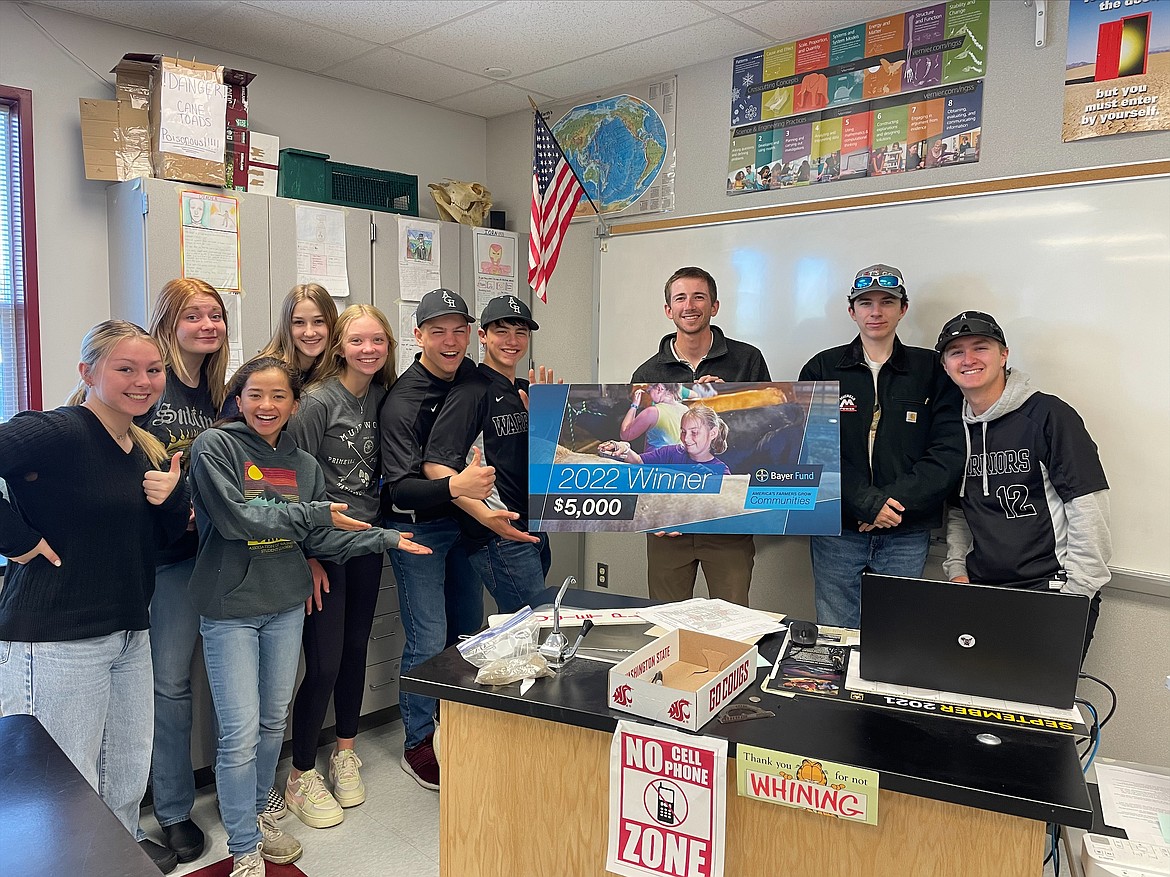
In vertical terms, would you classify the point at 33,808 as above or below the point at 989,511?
below

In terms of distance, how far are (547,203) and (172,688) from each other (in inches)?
90.9

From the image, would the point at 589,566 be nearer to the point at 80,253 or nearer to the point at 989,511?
the point at 989,511

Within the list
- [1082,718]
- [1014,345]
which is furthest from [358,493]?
[1014,345]

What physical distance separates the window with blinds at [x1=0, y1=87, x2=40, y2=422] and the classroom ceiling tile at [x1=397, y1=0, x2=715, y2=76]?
1.51 meters

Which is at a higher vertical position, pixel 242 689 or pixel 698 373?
pixel 698 373

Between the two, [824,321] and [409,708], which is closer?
[409,708]

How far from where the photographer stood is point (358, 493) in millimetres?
2791

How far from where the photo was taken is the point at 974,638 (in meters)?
1.67

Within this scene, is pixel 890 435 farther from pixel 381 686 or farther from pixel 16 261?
pixel 16 261

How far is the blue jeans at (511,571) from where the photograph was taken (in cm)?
297

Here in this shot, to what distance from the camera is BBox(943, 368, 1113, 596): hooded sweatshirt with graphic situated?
8.20 feet

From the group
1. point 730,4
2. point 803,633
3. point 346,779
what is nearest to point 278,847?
point 346,779

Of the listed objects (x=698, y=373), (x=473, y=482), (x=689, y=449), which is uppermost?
(x=698, y=373)

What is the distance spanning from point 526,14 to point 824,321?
1.67m
